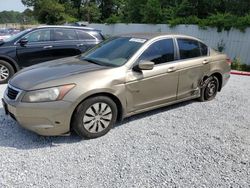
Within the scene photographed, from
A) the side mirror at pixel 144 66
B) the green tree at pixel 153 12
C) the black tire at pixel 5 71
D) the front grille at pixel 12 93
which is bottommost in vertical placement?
the black tire at pixel 5 71

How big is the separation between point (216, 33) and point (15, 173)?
11940mm

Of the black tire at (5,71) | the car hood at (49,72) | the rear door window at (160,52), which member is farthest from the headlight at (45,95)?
the black tire at (5,71)

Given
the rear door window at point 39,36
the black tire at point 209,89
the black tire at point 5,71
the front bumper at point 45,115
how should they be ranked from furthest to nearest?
the rear door window at point 39,36 < the black tire at point 5,71 < the black tire at point 209,89 < the front bumper at point 45,115

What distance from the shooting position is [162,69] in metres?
4.48

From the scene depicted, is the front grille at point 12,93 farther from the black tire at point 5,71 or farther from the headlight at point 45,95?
the black tire at point 5,71

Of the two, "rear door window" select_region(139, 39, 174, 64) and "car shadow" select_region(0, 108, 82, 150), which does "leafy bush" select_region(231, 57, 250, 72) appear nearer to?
"rear door window" select_region(139, 39, 174, 64)

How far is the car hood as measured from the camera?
364 centimetres

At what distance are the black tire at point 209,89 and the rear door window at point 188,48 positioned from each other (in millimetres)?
647

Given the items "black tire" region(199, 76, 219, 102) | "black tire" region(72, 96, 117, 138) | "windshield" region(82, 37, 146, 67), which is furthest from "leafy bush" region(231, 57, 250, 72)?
"black tire" region(72, 96, 117, 138)

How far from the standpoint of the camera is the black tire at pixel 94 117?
→ 3.66 meters

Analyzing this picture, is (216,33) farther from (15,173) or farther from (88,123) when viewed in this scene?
(15,173)

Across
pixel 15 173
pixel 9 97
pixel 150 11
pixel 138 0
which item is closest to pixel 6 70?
pixel 9 97

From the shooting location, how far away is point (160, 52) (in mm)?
4578

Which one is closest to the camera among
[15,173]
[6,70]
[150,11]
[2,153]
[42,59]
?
[15,173]
